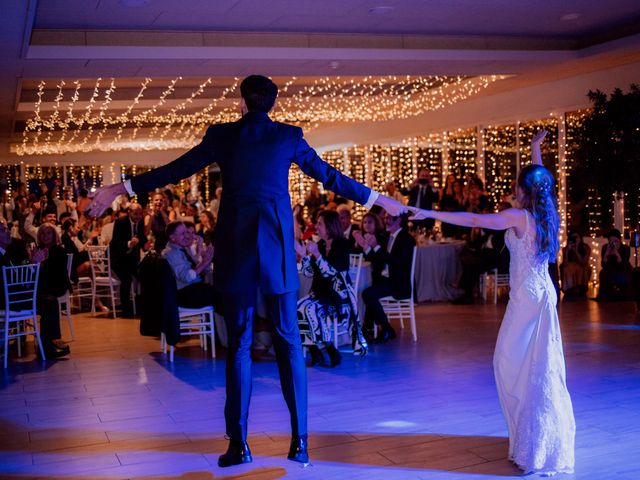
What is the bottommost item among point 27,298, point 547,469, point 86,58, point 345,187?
point 547,469

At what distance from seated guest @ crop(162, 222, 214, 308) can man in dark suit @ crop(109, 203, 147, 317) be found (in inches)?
115

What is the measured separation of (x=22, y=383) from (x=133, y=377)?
834mm

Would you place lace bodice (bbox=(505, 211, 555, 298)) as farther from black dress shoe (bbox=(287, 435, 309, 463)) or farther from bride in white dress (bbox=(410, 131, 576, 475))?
black dress shoe (bbox=(287, 435, 309, 463))

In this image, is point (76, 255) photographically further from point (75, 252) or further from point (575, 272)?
point (575, 272)

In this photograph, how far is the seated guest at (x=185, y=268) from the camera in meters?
6.64

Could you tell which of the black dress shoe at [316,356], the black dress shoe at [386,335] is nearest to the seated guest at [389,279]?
the black dress shoe at [386,335]

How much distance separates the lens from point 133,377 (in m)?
6.00

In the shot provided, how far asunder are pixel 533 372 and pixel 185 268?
3733mm

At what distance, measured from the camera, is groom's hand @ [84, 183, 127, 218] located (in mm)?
→ 3337

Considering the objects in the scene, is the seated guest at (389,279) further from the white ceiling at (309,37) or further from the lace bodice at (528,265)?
the lace bodice at (528,265)

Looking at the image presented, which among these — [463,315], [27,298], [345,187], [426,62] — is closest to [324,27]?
[426,62]

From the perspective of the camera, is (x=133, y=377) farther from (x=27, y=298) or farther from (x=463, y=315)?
(x=463, y=315)

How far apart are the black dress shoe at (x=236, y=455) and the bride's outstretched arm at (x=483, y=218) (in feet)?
4.57

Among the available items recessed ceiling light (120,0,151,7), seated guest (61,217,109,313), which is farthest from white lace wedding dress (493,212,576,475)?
seated guest (61,217,109,313)
